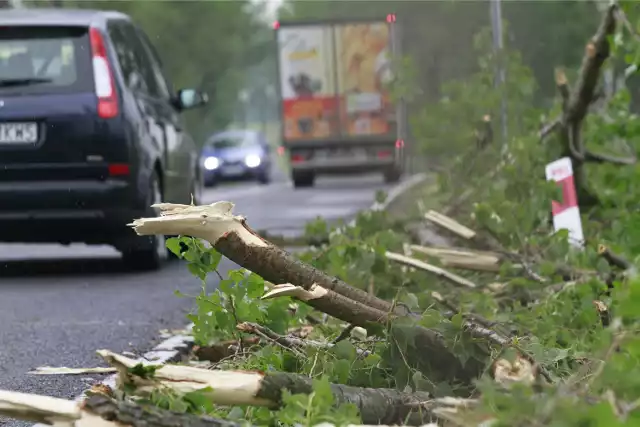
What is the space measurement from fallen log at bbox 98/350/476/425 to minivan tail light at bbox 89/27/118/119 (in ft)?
22.1

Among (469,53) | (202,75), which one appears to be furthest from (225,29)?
(469,53)

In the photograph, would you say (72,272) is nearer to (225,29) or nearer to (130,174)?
(130,174)

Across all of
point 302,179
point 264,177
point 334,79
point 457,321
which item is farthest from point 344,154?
point 457,321

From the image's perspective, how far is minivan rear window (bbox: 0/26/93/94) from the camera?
10.6 m

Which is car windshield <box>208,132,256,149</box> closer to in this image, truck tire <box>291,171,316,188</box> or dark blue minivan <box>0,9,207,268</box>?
truck tire <box>291,171,316,188</box>

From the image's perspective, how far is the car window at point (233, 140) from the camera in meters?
46.5

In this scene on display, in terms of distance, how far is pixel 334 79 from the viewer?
32031 mm

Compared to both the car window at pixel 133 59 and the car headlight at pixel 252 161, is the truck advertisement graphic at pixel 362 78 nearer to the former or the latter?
the car headlight at pixel 252 161

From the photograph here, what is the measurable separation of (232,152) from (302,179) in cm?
1171

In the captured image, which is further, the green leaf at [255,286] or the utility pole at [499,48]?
the utility pole at [499,48]

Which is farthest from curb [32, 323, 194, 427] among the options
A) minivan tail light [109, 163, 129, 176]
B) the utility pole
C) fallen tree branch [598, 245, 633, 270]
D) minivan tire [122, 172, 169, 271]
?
the utility pole

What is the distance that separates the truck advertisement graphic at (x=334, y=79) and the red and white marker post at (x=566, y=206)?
2266cm

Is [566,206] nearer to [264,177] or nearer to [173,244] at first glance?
[173,244]

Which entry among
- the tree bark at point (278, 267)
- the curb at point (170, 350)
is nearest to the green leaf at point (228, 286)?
the tree bark at point (278, 267)
